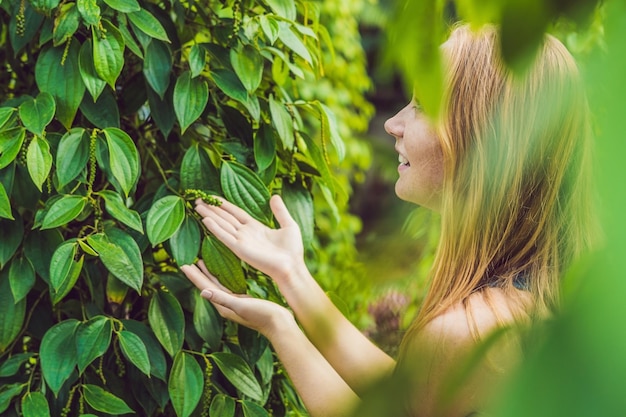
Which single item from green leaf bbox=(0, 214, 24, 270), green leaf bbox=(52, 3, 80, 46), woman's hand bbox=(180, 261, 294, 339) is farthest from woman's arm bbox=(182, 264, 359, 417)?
green leaf bbox=(52, 3, 80, 46)

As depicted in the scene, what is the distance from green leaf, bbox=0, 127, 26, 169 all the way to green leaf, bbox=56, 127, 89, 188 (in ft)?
0.15

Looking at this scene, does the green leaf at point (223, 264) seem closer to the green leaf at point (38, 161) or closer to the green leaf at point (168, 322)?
the green leaf at point (168, 322)

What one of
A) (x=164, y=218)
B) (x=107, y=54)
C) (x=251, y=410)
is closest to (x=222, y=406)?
(x=251, y=410)

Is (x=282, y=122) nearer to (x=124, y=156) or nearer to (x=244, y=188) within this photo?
(x=244, y=188)

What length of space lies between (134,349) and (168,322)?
0.06 m

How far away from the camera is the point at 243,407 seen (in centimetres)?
114

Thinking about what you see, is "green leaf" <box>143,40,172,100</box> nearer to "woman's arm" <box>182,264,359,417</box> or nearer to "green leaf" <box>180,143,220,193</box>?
"green leaf" <box>180,143,220,193</box>

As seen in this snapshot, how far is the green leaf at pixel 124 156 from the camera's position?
41.4 inches

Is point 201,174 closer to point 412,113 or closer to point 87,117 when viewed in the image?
point 87,117

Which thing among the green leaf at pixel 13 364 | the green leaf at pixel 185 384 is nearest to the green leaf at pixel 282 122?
the green leaf at pixel 185 384

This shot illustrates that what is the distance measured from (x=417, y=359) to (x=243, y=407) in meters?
0.92

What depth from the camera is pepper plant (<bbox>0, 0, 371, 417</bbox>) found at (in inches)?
41.1

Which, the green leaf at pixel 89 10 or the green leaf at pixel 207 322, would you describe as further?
the green leaf at pixel 207 322

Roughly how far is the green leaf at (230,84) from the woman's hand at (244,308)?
0.78 feet
